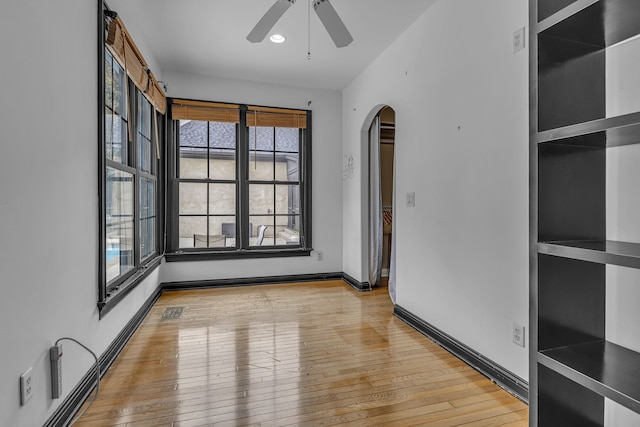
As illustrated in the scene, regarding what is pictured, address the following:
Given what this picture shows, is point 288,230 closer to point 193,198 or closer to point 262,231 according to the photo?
point 262,231

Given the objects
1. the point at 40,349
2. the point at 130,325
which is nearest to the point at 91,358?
the point at 40,349

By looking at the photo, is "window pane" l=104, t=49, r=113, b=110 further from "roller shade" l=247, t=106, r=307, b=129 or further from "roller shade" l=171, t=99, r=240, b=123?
"roller shade" l=247, t=106, r=307, b=129

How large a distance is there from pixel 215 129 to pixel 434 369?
377cm

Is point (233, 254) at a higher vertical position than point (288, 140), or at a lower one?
lower

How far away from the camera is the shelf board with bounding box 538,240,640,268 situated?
93 cm

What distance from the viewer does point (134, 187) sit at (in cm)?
326

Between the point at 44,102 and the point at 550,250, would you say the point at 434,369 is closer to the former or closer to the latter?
the point at 550,250

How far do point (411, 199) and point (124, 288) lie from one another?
8.30 ft

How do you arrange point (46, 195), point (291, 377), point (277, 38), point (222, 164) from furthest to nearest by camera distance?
point (222, 164) < point (277, 38) < point (291, 377) < point (46, 195)

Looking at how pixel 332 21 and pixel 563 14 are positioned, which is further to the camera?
pixel 332 21

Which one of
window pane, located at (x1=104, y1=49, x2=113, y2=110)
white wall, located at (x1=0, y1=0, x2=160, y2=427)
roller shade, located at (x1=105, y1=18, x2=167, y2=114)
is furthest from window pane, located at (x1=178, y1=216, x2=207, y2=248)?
white wall, located at (x1=0, y1=0, x2=160, y2=427)

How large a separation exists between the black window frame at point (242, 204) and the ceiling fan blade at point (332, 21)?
2.56 m

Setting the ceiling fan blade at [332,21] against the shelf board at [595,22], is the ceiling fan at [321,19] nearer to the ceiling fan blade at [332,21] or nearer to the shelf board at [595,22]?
the ceiling fan blade at [332,21]

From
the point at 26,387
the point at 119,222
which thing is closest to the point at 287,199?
the point at 119,222
